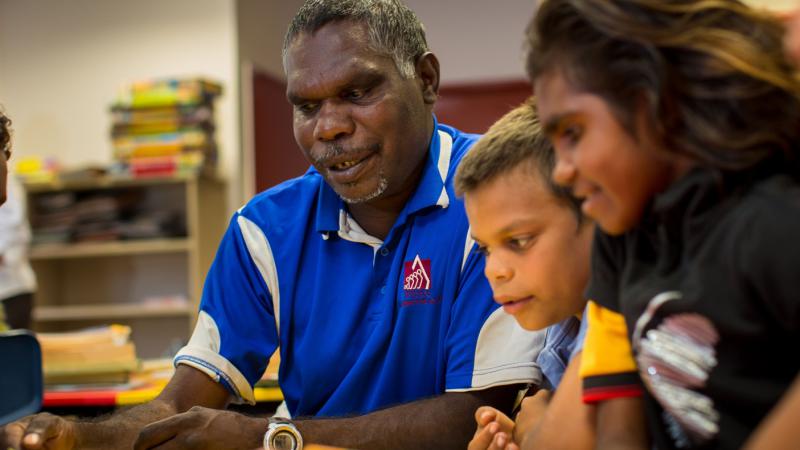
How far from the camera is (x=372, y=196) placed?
1716 millimetres

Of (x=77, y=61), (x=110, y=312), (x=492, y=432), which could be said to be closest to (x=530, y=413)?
(x=492, y=432)

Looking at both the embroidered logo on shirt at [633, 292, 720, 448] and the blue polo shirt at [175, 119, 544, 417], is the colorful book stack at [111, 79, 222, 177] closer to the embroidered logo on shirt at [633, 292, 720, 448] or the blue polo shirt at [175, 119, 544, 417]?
the blue polo shirt at [175, 119, 544, 417]

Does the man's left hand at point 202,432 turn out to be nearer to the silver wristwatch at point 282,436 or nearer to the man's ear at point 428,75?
the silver wristwatch at point 282,436

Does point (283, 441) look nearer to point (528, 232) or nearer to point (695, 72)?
point (528, 232)

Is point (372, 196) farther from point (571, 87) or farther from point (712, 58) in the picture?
point (712, 58)

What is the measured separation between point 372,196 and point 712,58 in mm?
960

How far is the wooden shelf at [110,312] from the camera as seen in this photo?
18.2ft

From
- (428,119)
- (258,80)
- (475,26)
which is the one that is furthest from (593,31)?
(475,26)

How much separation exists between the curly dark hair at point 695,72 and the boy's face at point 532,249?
0.36 meters

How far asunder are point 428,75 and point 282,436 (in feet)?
2.74

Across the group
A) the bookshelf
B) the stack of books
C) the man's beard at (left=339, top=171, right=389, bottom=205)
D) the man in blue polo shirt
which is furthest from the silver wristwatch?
the bookshelf

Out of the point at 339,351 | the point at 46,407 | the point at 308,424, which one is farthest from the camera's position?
the point at 46,407

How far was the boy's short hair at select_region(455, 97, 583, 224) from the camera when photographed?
1254 millimetres

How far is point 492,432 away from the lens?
4.42ft
